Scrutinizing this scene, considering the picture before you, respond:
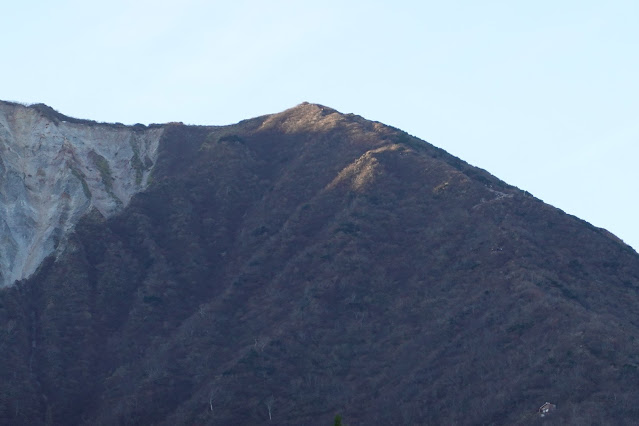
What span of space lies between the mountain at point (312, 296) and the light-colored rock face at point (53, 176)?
46 cm

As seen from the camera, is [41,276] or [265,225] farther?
[265,225]

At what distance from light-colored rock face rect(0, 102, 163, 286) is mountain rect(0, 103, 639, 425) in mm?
456

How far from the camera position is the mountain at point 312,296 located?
71000 millimetres

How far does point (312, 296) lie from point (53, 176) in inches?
1630

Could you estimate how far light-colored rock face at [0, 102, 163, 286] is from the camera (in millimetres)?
100250

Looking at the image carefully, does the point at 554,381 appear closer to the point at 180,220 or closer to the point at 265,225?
the point at 265,225

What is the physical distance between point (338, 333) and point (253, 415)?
1328cm

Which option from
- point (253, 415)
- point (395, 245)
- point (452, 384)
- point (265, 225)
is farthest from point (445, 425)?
point (265, 225)

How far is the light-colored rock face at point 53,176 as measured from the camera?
329 ft

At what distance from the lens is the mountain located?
71.0 m

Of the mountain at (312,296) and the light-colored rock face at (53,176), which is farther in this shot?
the light-colored rock face at (53,176)

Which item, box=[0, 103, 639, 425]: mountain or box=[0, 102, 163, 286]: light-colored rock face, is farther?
box=[0, 102, 163, 286]: light-colored rock face

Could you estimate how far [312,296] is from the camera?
87.2 meters

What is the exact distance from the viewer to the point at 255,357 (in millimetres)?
79375
